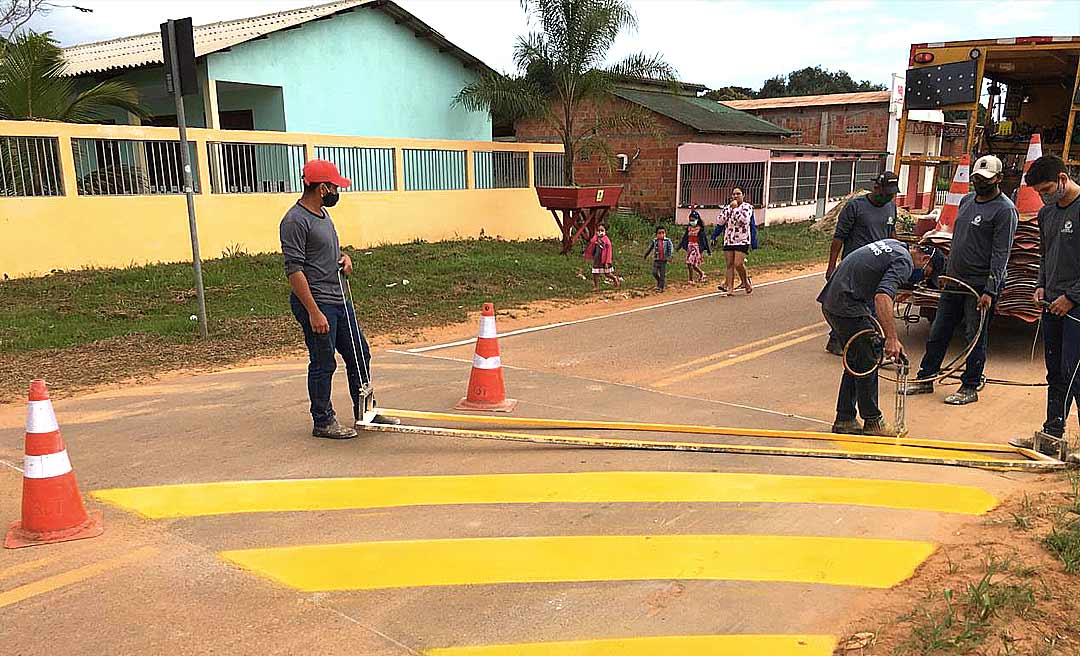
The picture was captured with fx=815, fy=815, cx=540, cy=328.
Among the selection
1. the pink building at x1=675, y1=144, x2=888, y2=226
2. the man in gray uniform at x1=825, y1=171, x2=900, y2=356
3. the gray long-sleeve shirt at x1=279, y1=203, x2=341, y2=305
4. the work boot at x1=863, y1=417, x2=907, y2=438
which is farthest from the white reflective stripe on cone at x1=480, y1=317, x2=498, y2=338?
the pink building at x1=675, y1=144, x2=888, y2=226

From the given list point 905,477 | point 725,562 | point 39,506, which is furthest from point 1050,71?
point 39,506

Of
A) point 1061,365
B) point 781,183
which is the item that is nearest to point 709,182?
point 781,183

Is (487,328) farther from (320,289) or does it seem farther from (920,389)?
(920,389)

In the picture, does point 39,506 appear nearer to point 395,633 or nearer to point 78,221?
point 395,633

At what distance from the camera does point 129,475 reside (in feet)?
15.8

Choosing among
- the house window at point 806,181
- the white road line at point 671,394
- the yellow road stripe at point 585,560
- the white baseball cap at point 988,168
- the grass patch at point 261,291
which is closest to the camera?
the yellow road stripe at point 585,560

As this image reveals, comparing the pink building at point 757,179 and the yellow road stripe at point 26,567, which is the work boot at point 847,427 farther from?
the pink building at point 757,179

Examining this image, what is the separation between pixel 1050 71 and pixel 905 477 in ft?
24.3

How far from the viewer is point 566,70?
1716 centimetres

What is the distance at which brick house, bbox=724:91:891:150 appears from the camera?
111 ft

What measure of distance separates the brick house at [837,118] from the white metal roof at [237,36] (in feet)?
59.2

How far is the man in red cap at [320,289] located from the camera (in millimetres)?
→ 5203

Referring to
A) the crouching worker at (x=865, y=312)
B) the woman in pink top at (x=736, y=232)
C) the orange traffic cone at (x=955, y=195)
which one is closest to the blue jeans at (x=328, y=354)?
the crouching worker at (x=865, y=312)

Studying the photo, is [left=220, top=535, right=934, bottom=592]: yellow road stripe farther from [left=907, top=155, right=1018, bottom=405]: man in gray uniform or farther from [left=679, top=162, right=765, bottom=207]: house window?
[left=679, top=162, right=765, bottom=207]: house window
